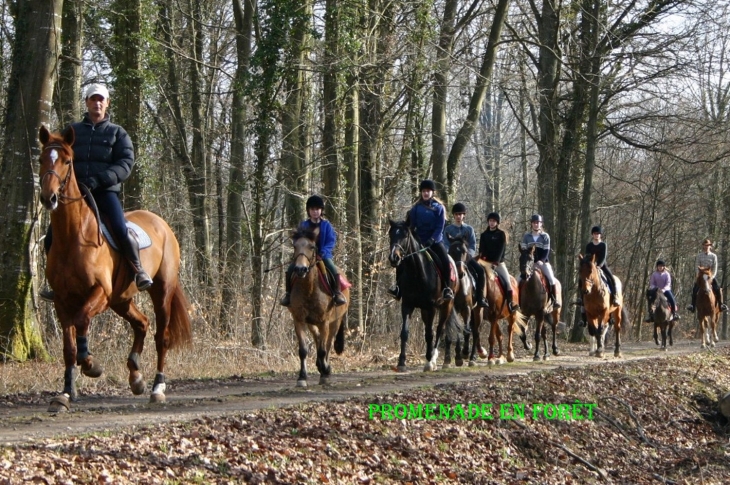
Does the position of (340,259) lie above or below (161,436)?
above

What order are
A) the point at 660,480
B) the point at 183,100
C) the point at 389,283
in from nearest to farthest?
the point at 660,480 → the point at 389,283 → the point at 183,100

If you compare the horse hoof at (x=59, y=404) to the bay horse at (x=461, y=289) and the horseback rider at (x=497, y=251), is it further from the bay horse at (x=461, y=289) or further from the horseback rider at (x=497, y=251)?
the horseback rider at (x=497, y=251)

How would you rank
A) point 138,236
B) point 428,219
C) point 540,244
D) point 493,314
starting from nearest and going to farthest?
point 138,236, point 428,219, point 493,314, point 540,244

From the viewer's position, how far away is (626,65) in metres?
27.0

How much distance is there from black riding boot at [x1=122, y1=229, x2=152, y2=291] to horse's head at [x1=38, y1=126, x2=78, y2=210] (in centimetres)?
92

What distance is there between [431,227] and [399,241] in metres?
1.21


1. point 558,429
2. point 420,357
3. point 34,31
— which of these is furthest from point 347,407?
point 420,357

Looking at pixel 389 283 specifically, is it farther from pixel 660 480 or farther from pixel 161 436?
pixel 161 436

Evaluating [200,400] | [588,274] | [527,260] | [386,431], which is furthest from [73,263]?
[588,274]

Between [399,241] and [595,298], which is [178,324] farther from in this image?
[595,298]

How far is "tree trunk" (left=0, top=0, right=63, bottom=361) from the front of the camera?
13.2m

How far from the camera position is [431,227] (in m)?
15.9

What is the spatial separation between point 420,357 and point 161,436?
12.6 m

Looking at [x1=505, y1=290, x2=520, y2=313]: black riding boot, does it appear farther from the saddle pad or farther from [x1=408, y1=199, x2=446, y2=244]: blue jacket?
the saddle pad
